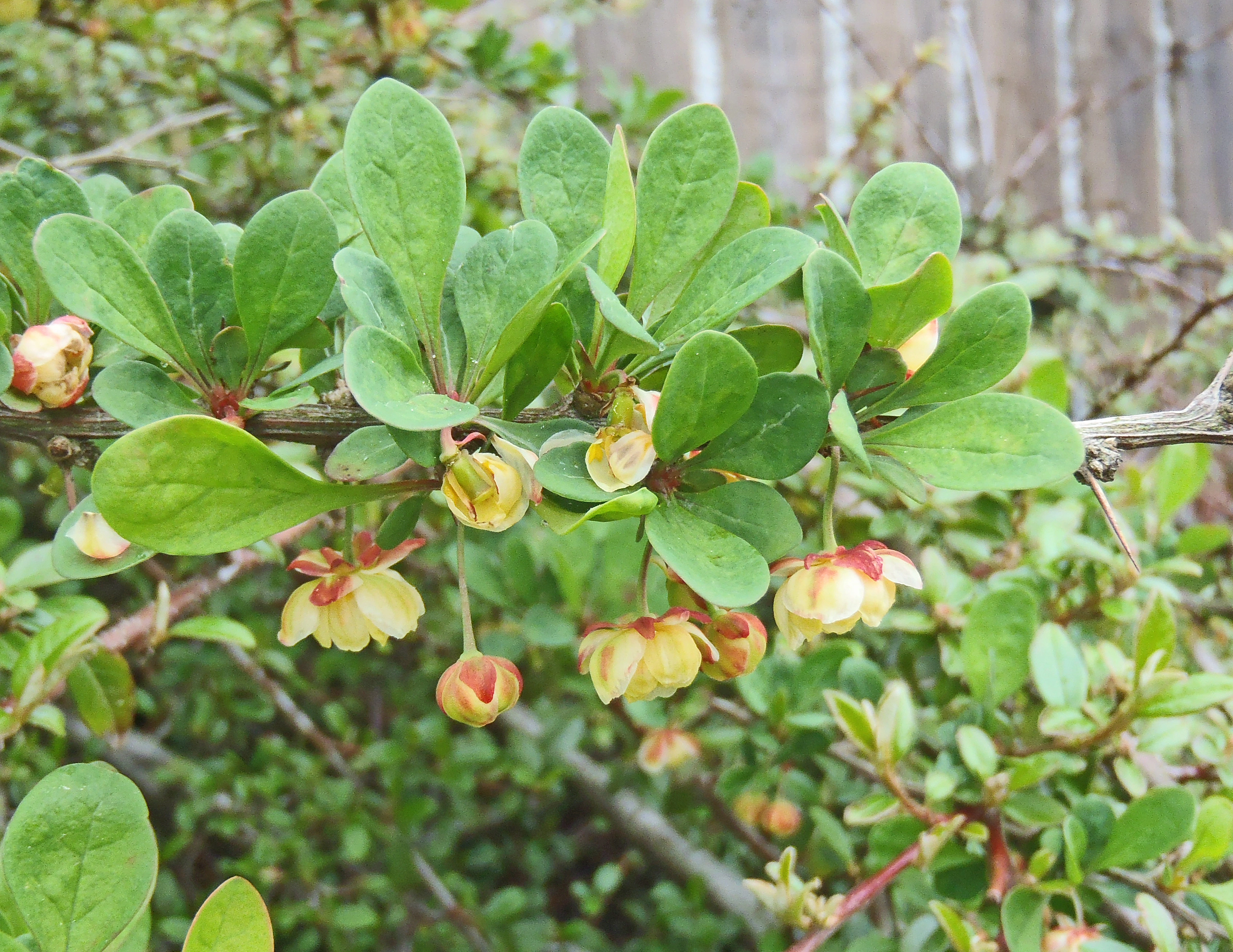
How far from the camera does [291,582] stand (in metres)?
1.77

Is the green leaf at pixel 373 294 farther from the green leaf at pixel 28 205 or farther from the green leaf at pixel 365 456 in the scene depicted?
the green leaf at pixel 28 205

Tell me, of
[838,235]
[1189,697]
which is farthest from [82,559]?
[1189,697]

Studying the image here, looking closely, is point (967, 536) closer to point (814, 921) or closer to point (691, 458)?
point (814, 921)

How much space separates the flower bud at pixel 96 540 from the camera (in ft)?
1.99

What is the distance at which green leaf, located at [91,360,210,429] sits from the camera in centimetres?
60

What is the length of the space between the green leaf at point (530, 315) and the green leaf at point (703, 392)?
8 cm

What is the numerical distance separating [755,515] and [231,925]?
0.46m

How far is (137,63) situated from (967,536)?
2041 mm

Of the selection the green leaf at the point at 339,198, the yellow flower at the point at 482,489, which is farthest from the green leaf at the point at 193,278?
the yellow flower at the point at 482,489

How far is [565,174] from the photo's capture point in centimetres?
66

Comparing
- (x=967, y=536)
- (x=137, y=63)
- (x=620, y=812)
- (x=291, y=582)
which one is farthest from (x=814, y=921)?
(x=137, y=63)

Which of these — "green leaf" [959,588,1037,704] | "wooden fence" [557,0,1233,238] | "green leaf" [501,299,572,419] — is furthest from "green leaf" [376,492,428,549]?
"wooden fence" [557,0,1233,238]

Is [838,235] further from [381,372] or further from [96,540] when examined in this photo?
[96,540]

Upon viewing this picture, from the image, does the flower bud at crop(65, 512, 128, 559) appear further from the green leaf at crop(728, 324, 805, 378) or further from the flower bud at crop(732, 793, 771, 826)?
the flower bud at crop(732, 793, 771, 826)
